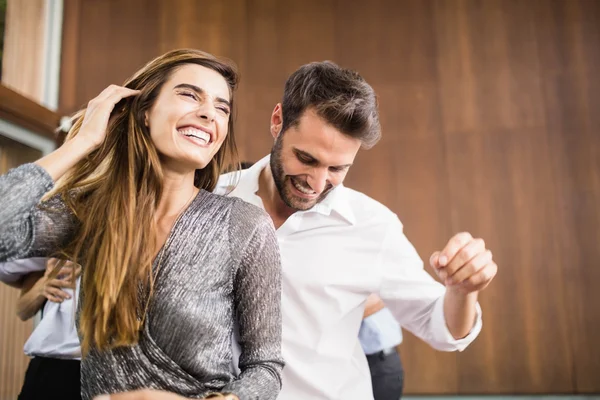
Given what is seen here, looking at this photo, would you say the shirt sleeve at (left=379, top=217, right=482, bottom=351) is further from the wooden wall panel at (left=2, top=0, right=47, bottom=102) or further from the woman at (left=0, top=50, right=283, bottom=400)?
A: the wooden wall panel at (left=2, top=0, right=47, bottom=102)

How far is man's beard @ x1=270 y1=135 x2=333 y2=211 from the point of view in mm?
1415

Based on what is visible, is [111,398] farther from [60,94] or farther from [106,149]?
[60,94]

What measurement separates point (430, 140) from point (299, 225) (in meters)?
2.09

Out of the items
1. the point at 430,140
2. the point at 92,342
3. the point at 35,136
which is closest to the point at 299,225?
the point at 92,342

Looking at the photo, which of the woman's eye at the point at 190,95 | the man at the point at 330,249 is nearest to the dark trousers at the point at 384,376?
the man at the point at 330,249

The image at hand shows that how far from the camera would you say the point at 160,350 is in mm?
852

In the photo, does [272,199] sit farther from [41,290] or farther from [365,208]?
[41,290]

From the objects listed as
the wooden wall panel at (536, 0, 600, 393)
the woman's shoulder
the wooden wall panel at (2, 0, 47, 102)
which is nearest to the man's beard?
the woman's shoulder

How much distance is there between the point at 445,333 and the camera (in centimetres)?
121

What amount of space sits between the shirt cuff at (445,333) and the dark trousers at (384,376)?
2.62 ft

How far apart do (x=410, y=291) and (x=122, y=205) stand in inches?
31.6

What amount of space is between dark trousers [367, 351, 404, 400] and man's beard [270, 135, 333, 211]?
34.5 inches

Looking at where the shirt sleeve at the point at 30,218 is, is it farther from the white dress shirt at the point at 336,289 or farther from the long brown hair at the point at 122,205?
the white dress shirt at the point at 336,289

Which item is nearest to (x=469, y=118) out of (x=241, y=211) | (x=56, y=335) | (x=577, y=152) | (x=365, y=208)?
(x=577, y=152)
